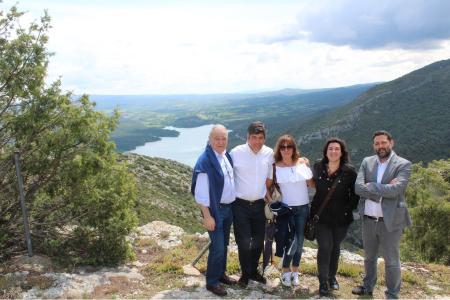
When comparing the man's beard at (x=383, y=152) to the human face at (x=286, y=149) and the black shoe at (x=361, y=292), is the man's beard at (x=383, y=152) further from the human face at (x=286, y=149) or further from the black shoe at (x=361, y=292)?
the black shoe at (x=361, y=292)

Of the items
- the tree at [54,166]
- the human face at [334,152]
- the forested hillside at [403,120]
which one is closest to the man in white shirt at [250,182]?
the human face at [334,152]

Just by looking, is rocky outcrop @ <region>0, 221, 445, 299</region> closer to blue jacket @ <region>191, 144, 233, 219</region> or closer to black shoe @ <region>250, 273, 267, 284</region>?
black shoe @ <region>250, 273, 267, 284</region>

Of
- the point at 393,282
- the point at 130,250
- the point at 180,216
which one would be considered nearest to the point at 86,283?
the point at 130,250

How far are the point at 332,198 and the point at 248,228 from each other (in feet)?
4.42

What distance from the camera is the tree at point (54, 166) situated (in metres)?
7.63

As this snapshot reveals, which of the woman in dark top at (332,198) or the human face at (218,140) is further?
the woman in dark top at (332,198)

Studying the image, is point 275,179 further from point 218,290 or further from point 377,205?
point 218,290

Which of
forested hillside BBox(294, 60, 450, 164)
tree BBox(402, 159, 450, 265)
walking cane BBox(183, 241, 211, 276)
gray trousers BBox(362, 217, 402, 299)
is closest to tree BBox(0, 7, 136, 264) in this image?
walking cane BBox(183, 241, 211, 276)

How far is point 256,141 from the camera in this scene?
19.0 feet

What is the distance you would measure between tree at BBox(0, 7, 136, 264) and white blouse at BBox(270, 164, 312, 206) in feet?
12.3

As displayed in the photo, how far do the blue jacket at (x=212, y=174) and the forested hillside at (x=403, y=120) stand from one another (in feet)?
251

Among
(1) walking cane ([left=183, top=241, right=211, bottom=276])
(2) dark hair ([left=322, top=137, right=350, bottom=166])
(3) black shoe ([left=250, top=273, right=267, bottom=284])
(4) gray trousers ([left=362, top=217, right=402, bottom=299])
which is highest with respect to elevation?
(2) dark hair ([left=322, top=137, right=350, bottom=166])

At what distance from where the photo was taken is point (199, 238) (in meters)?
9.95

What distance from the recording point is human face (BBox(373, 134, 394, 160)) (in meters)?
5.80
